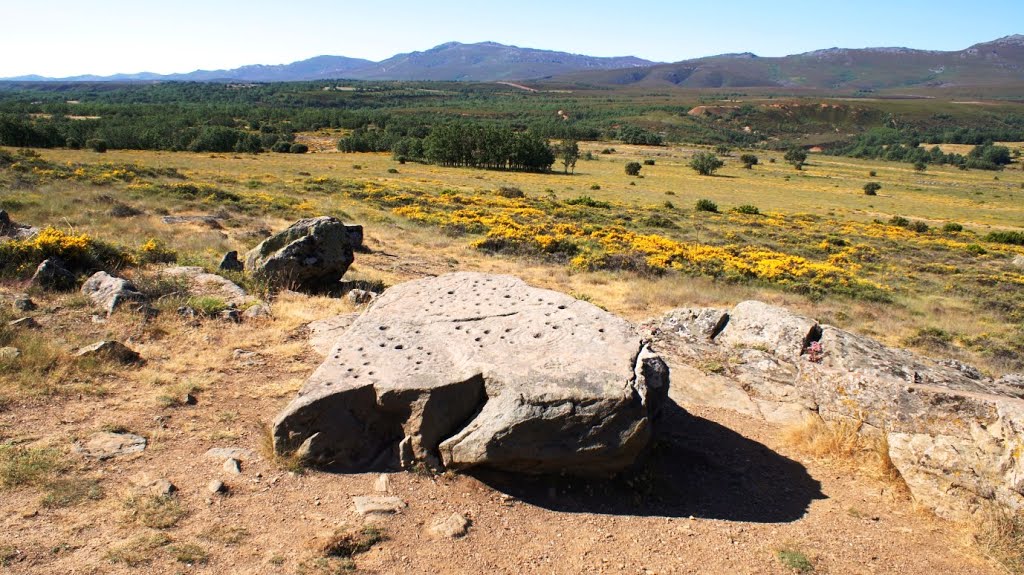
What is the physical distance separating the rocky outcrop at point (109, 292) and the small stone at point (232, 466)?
16.9 ft

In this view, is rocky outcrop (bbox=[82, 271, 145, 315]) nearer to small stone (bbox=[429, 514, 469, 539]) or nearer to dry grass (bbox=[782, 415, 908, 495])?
small stone (bbox=[429, 514, 469, 539])

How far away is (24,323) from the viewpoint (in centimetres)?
830

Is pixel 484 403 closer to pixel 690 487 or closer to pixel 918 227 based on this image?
pixel 690 487

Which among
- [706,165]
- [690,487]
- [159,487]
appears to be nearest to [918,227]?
[706,165]

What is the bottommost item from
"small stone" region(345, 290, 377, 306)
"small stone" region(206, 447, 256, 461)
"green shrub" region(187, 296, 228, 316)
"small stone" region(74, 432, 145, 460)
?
"small stone" region(345, 290, 377, 306)

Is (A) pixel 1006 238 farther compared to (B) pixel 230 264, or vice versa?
(A) pixel 1006 238

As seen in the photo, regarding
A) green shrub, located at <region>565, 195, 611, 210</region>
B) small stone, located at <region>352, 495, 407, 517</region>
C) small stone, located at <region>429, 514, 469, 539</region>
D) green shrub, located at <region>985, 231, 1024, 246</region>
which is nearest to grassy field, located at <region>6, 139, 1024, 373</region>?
green shrub, located at <region>565, 195, 611, 210</region>

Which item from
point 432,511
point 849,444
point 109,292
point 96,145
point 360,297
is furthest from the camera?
point 96,145

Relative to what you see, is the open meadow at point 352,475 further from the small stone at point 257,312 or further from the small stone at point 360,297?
the small stone at point 360,297

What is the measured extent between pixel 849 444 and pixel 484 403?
4443mm

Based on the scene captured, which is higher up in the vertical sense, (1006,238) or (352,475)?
(352,475)

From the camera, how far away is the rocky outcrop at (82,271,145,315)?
9.50 meters

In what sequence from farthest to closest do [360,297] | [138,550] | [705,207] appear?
1. [705,207]
2. [360,297]
3. [138,550]

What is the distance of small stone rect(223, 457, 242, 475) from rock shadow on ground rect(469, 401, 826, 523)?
2300mm
